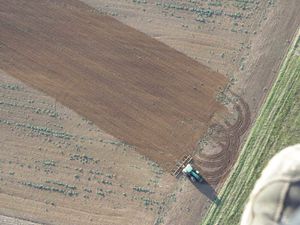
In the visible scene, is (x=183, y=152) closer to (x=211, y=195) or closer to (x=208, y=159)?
(x=208, y=159)

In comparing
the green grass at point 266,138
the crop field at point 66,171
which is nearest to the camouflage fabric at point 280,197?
the green grass at point 266,138

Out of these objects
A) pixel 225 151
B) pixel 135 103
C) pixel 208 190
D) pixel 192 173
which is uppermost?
pixel 135 103

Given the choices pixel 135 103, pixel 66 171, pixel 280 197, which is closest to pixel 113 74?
pixel 135 103

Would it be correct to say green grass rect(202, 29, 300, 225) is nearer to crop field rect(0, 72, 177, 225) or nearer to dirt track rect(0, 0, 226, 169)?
dirt track rect(0, 0, 226, 169)

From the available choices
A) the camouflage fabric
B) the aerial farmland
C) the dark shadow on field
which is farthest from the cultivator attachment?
the camouflage fabric

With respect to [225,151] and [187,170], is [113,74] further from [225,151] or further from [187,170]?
[225,151]

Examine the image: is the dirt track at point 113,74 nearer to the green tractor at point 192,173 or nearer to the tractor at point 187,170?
the tractor at point 187,170
